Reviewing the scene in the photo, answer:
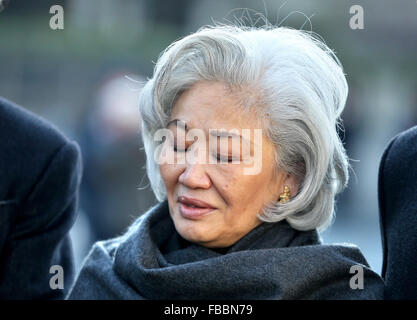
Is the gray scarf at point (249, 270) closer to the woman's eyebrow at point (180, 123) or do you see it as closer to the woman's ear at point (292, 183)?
the woman's ear at point (292, 183)

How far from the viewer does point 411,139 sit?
2.06m

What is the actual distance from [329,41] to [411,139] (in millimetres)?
10186

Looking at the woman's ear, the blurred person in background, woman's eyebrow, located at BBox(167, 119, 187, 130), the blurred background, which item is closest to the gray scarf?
the woman's ear

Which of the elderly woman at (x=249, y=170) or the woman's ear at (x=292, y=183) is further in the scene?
the woman's ear at (x=292, y=183)

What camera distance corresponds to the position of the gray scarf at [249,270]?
202 cm

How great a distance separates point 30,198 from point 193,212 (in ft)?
2.11

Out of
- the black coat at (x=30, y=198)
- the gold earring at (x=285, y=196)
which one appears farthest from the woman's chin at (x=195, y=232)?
the black coat at (x=30, y=198)

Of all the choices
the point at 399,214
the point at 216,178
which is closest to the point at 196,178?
the point at 216,178

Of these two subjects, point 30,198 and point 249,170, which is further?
point 30,198

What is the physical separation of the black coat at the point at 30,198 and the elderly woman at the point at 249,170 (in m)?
0.35

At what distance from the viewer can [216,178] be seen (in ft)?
6.80

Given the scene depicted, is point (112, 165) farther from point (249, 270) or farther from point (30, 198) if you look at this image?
point (249, 270)
